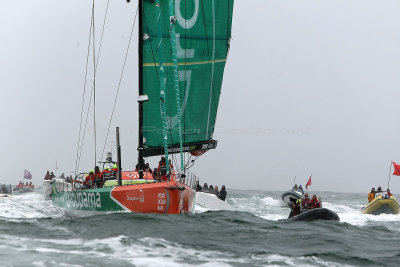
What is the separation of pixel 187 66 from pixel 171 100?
6.05 feet

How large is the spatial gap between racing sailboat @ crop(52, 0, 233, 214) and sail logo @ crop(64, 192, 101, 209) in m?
0.03

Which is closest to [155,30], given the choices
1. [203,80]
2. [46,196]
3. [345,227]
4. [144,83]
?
[144,83]

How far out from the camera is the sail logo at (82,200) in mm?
15430

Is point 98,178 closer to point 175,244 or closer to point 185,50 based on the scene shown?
A: point 185,50

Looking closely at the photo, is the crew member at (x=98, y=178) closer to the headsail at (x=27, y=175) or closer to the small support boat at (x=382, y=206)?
the small support boat at (x=382, y=206)

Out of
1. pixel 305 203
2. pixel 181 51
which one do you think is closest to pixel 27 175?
pixel 181 51

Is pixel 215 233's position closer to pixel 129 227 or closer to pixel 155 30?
pixel 129 227

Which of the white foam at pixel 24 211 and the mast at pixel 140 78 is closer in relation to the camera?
the mast at pixel 140 78

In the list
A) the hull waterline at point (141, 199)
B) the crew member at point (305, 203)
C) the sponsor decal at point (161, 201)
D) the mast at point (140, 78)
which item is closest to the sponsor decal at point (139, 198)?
the hull waterline at point (141, 199)

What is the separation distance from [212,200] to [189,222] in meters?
17.1

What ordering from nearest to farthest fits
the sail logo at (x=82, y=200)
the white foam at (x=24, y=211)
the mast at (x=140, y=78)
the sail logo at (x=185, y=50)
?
the sail logo at (x=82, y=200)
the mast at (x=140, y=78)
the white foam at (x=24, y=211)
the sail logo at (x=185, y=50)

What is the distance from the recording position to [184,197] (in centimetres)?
1585

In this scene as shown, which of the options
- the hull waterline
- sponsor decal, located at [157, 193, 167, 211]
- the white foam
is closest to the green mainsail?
the hull waterline

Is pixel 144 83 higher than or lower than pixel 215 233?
higher
